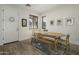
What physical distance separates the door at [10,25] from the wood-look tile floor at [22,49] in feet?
0.40

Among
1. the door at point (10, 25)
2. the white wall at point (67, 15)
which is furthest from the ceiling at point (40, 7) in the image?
the door at point (10, 25)

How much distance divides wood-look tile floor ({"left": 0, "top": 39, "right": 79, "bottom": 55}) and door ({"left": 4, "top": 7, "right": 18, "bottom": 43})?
4.7 inches

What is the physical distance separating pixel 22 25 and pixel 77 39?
116 cm

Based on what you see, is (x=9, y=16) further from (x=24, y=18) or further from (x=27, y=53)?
(x=27, y=53)

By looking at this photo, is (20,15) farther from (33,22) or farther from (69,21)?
(69,21)

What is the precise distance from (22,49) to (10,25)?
0.56 m

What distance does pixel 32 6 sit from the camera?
7.04ft

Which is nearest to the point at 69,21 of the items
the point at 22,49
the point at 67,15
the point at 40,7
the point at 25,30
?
the point at 67,15

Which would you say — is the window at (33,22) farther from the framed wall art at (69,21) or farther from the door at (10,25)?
the framed wall art at (69,21)

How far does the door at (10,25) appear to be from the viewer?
6.76ft

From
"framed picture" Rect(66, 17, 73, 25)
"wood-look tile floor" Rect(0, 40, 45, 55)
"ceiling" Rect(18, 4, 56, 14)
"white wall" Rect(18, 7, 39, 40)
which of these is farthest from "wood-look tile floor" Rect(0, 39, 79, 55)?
"ceiling" Rect(18, 4, 56, 14)

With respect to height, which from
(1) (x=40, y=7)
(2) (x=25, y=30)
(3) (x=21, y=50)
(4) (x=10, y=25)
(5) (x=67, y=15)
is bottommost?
(3) (x=21, y=50)

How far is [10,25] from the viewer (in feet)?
6.85
